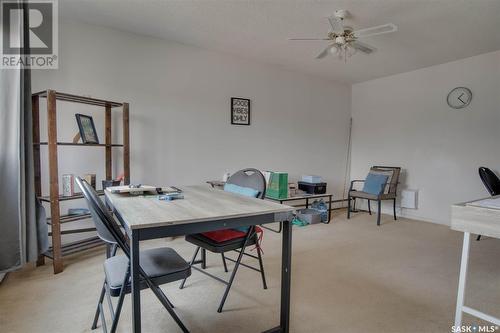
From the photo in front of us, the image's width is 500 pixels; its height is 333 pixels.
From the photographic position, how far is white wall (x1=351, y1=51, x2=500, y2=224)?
153 inches

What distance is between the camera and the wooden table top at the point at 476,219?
1.39 metres

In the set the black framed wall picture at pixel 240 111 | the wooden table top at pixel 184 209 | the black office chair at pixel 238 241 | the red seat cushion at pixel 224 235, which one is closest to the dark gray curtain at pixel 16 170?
the wooden table top at pixel 184 209

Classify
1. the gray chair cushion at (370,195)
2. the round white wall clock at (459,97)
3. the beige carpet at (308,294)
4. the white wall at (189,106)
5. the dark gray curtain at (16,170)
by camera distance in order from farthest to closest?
the gray chair cushion at (370,195), the round white wall clock at (459,97), the white wall at (189,106), the dark gray curtain at (16,170), the beige carpet at (308,294)

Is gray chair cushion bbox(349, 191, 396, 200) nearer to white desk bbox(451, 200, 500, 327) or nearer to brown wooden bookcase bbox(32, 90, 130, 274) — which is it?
white desk bbox(451, 200, 500, 327)

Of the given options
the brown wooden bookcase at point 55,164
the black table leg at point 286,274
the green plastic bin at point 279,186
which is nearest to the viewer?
the black table leg at point 286,274

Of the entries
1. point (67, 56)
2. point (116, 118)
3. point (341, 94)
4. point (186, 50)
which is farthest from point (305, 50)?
point (67, 56)

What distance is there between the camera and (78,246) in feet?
9.00

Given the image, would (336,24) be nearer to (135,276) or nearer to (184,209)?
(184,209)

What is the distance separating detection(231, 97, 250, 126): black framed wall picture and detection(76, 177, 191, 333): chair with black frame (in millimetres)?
2784

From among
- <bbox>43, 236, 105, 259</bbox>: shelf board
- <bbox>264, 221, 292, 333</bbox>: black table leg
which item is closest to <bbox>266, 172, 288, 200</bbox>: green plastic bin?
<bbox>43, 236, 105, 259</bbox>: shelf board

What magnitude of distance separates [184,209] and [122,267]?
44 centimetres

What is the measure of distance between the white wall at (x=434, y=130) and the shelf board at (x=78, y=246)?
4548 millimetres

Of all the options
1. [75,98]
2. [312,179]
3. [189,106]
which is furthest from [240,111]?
[75,98]

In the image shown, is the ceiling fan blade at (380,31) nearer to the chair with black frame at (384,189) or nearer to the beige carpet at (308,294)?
the beige carpet at (308,294)
